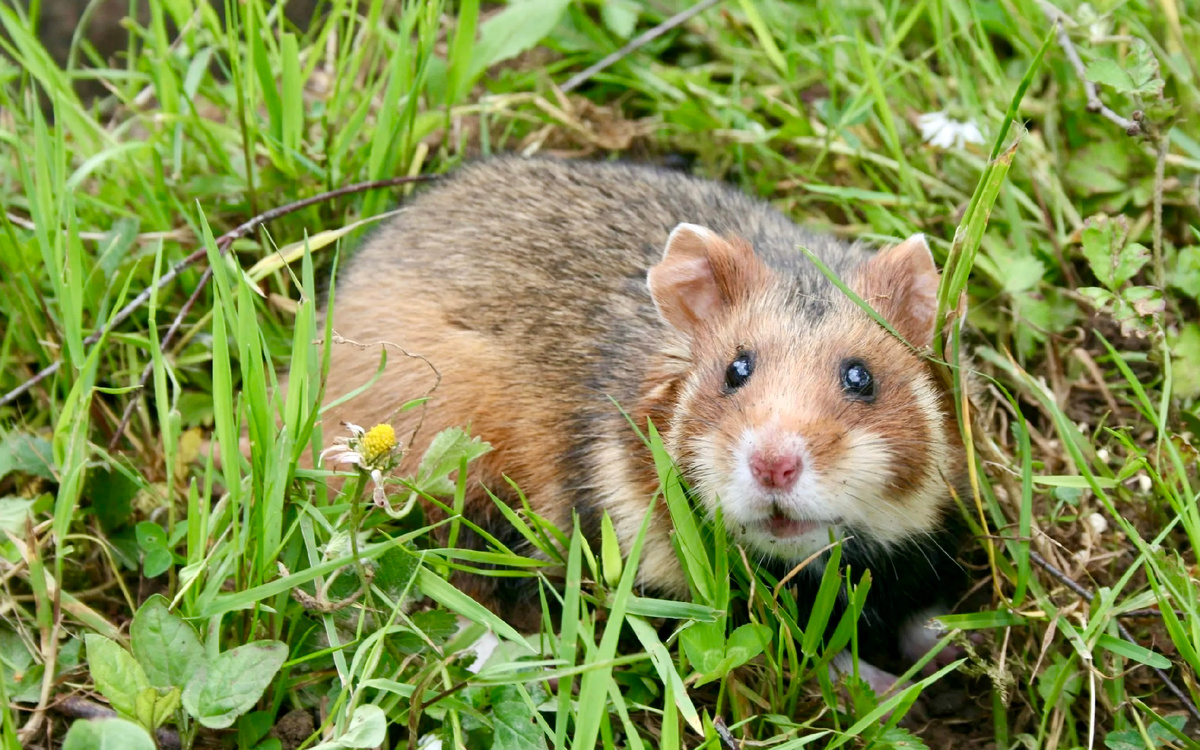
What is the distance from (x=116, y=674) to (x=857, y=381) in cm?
225

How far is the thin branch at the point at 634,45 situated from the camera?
6.00 meters

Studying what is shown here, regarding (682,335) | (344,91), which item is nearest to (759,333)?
(682,335)

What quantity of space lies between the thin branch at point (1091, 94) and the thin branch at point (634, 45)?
174 cm

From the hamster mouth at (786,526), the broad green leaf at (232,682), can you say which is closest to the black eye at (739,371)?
the hamster mouth at (786,526)

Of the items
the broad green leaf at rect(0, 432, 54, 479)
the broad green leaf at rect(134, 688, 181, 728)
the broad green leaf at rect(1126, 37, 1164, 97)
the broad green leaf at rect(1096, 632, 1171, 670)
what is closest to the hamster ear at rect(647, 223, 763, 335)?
the broad green leaf at rect(1126, 37, 1164, 97)

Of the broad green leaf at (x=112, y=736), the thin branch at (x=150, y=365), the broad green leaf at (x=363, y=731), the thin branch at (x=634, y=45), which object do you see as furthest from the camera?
the thin branch at (x=634, y=45)

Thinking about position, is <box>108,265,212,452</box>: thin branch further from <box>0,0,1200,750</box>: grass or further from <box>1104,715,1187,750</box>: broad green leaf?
<box>1104,715,1187,750</box>: broad green leaf

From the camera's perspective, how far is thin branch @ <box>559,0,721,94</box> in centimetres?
600

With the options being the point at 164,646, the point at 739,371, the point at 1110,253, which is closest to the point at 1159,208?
the point at 1110,253

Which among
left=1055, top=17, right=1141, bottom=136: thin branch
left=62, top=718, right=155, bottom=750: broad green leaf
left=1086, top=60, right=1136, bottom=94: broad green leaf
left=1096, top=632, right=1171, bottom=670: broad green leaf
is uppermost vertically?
left=1086, top=60, right=1136, bottom=94: broad green leaf

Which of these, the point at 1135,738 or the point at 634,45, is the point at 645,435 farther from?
the point at 634,45

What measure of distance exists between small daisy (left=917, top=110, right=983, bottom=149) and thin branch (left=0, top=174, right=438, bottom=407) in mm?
2254

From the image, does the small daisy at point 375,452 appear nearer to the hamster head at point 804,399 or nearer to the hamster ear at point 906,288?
the hamster head at point 804,399

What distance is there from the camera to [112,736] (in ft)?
9.33
